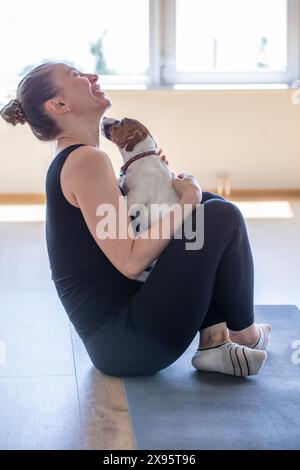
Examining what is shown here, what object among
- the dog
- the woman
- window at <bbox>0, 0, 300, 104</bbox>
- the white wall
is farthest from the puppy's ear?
window at <bbox>0, 0, 300, 104</bbox>

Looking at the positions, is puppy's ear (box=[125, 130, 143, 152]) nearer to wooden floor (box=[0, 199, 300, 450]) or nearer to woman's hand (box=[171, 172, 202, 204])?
woman's hand (box=[171, 172, 202, 204])

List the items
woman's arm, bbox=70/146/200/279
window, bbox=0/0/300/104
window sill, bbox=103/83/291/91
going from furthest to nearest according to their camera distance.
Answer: window, bbox=0/0/300/104 → window sill, bbox=103/83/291/91 → woman's arm, bbox=70/146/200/279

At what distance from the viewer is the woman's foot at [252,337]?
2482mm

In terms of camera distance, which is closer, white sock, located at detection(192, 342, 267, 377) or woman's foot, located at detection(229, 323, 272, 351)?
white sock, located at detection(192, 342, 267, 377)

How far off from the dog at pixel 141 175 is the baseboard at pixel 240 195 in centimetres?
360

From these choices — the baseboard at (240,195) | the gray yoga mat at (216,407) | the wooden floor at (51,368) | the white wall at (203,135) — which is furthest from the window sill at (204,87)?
the gray yoga mat at (216,407)

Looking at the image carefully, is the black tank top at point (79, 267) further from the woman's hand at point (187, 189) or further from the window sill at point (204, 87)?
the window sill at point (204, 87)

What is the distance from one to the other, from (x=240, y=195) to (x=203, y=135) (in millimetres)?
529

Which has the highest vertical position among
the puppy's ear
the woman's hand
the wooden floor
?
the puppy's ear

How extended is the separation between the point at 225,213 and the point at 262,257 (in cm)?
197

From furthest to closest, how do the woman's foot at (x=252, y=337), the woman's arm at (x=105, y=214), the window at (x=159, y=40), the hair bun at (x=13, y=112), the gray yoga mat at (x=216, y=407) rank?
the window at (x=159, y=40)
the woman's foot at (x=252, y=337)
the hair bun at (x=13, y=112)
the woman's arm at (x=105, y=214)
the gray yoga mat at (x=216, y=407)

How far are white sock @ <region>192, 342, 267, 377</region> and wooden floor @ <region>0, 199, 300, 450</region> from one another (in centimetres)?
26

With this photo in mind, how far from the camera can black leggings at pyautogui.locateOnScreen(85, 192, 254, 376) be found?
2240 millimetres

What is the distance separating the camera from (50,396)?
2.35 meters
